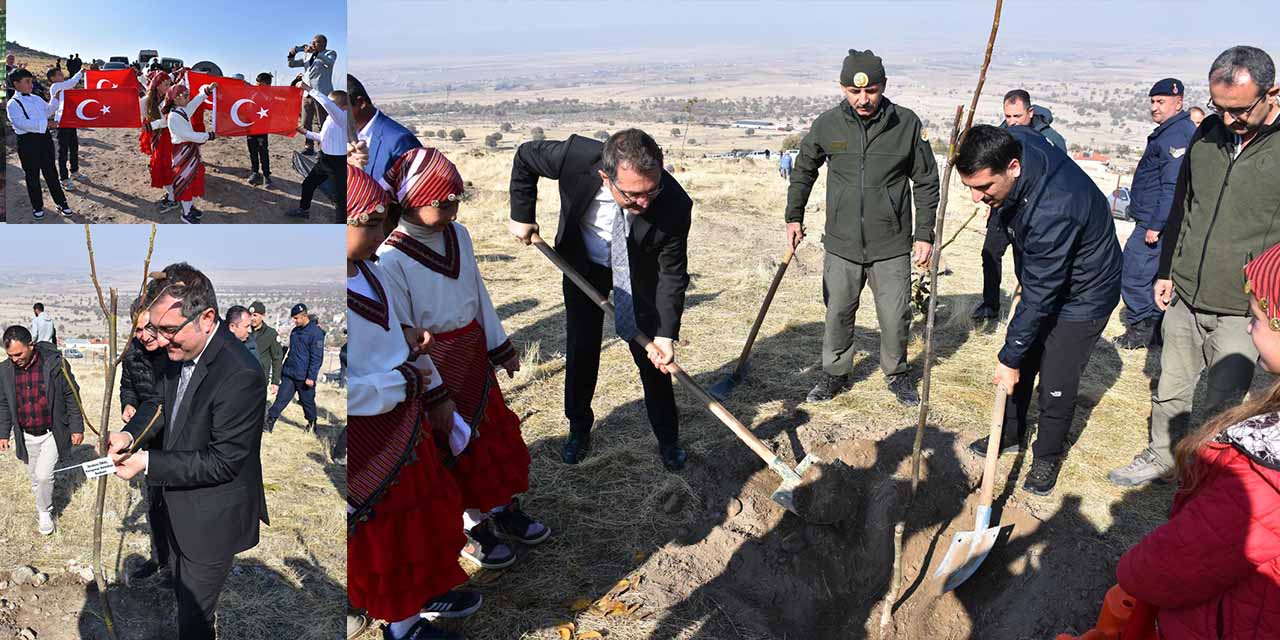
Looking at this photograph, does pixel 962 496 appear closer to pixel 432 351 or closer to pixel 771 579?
pixel 771 579

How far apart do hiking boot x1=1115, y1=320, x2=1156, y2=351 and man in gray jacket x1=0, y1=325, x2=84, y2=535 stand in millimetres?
6525

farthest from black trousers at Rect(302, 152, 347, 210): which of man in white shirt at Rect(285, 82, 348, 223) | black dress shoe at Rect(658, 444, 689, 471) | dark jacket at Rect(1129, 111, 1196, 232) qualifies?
dark jacket at Rect(1129, 111, 1196, 232)

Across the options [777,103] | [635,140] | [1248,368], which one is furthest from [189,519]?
[777,103]

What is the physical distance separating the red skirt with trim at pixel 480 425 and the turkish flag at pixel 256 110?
1.41 meters

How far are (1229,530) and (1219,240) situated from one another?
2517 mm

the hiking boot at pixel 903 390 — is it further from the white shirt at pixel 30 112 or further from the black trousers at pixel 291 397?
the white shirt at pixel 30 112

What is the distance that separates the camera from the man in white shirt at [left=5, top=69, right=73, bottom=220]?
175 centimetres

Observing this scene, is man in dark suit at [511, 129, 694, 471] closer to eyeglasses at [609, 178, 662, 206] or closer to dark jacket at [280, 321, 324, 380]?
eyeglasses at [609, 178, 662, 206]

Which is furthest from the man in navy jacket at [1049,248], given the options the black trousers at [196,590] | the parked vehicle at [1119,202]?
the parked vehicle at [1119,202]

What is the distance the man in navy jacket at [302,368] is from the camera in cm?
216

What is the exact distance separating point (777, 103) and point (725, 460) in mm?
64821

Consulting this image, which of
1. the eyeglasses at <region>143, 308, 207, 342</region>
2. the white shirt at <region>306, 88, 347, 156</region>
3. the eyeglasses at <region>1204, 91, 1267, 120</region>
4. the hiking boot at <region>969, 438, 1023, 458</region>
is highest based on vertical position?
the eyeglasses at <region>1204, 91, 1267, 120</region>

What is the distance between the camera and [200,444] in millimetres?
2275

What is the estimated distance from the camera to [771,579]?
3959mm
